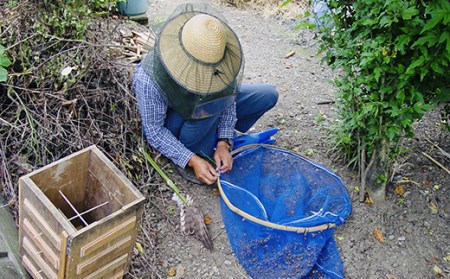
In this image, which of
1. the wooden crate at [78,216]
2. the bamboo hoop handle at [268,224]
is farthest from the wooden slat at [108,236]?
the bamboo hoop handle at [268,224]

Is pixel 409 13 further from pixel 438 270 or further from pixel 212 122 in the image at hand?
pixel 438 270

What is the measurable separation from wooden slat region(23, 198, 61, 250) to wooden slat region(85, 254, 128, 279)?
0.25 metres

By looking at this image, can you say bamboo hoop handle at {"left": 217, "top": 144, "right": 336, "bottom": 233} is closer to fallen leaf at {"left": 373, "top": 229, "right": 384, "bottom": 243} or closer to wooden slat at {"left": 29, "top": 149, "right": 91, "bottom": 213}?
fallen leaf at {"left": 373, "top": 229, "right": 384, "bottom": 243}

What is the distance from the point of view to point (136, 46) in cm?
395

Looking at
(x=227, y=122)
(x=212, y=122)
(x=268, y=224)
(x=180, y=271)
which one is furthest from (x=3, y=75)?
(x=268, y=224)

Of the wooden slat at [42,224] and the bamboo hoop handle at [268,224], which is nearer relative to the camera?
the wooden slat at [42,224]

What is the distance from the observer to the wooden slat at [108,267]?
2.37 metres

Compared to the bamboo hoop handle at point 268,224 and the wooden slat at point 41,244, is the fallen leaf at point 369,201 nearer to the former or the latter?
the bamboo hoop handle at point 268,224

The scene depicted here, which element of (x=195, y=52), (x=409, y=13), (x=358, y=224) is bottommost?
(x=358, y=224)

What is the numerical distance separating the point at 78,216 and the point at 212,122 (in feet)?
3.68

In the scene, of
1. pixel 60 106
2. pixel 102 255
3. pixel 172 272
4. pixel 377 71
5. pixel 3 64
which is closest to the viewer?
pixel 102 255

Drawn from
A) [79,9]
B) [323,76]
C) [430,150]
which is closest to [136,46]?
[79,9]

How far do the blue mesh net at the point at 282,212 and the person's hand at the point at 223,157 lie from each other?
60mm

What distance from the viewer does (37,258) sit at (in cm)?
241
